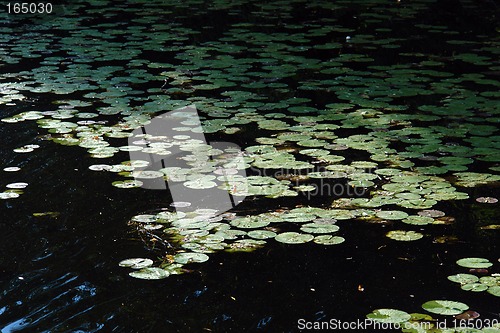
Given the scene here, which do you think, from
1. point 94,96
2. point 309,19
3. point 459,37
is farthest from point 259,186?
point 309,19

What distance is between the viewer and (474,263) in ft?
7.86

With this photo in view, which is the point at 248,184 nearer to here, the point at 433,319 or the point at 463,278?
the point at 463,278

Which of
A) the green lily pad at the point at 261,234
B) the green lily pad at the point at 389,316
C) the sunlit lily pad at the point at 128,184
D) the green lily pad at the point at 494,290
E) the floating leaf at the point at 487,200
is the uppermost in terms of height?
the floating leaf at the point at 487,200

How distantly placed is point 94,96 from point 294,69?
139cm

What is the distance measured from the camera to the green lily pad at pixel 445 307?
2.09 metres

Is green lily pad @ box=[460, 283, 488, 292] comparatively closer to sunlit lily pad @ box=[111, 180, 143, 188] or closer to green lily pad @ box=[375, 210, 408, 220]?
green lily pad @ box=[375, 210, 408, 220]

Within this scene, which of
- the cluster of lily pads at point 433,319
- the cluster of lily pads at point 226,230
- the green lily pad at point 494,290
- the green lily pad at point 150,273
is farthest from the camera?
the cluster of lily pads at point 226,230

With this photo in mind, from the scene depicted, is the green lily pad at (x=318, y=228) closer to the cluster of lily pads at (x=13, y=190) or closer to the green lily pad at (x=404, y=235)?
the green lily pad at (x=404, y=235)

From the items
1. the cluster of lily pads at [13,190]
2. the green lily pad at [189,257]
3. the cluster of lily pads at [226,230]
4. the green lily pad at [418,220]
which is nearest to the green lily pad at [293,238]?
the cluster of lily pads at [226,230]

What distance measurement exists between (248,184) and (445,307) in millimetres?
1131

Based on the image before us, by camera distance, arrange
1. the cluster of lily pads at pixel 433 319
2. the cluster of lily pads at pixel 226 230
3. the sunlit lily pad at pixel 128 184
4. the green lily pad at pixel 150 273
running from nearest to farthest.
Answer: the cluster of lily pads at pixel 433 319
the green lily pad at pixel 150 273
the cluster of lily pads at pixel 226 230
the sunlit lily pad at pixel 128 184

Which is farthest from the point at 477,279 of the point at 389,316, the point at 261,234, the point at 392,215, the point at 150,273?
the point at 150,273

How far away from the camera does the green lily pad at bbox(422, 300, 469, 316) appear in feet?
6.87

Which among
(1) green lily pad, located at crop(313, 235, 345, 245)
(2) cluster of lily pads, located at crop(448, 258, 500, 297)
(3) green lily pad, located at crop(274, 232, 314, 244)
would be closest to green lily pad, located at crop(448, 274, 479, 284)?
(2) cluster of lily pads, located at crop(448, 258, 500, 297)
